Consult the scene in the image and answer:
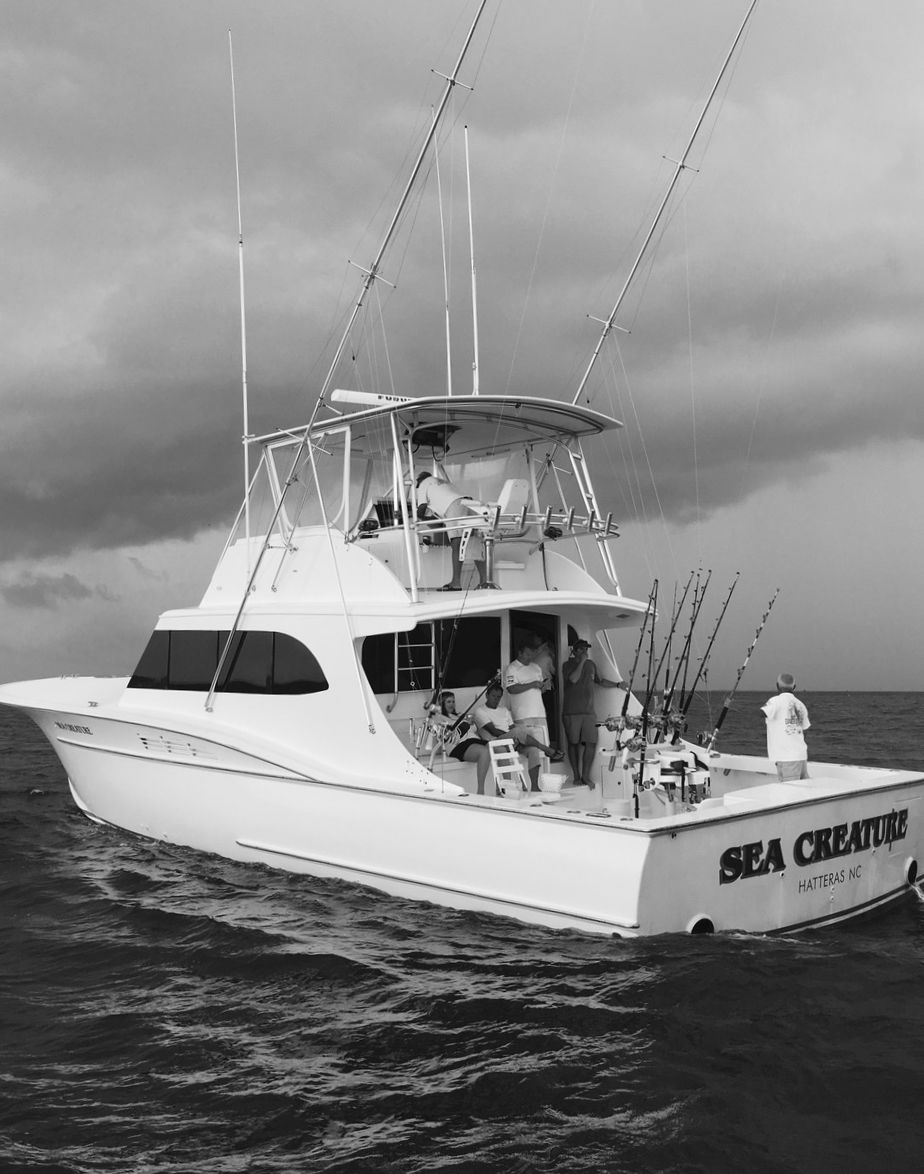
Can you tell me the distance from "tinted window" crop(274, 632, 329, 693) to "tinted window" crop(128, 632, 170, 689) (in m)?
2.13

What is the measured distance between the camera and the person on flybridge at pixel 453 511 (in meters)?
10.1

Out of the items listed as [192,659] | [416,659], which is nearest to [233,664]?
[192,659]

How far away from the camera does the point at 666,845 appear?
702cm

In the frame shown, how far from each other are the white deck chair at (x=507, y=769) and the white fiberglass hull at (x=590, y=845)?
42cm

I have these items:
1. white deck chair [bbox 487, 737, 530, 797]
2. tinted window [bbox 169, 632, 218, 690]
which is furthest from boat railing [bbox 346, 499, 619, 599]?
tinted window [bbox 169, 632, 218, 690]

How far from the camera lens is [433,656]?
10.2 meters

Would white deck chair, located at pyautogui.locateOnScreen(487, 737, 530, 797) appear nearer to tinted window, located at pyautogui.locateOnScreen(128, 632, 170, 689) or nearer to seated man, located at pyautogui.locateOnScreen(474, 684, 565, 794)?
seated man, located at pyautogui.locateOnScreen(474, 684, 565, 794)

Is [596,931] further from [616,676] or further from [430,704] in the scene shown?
[616,676]

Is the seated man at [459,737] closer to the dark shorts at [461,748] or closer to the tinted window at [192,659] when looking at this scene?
→ the dark shorts at [461,748]

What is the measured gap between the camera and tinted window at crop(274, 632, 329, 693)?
31.5 ft

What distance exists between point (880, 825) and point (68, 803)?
12056 millimetres

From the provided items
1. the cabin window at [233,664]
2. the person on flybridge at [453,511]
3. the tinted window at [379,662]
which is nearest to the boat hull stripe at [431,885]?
the cabin window at [233,664]

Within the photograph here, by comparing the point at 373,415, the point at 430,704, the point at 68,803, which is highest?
the point at 373,415

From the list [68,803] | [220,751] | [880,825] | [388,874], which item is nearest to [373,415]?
[220,751]
